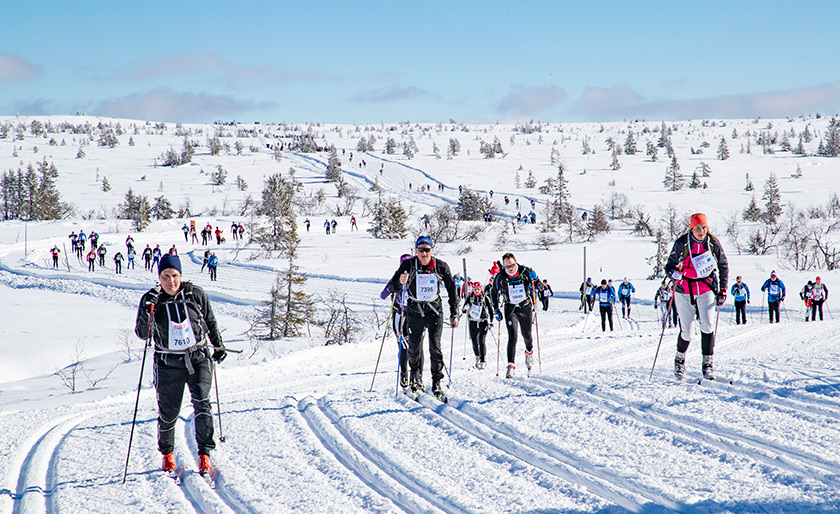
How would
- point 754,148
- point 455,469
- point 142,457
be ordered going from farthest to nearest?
point 754,148
point 142,457
point 455,469

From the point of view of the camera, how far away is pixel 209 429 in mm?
4684

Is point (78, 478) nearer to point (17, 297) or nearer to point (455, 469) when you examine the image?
point (455, 469)

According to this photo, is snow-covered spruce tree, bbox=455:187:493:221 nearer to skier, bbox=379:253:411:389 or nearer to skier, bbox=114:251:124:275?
skier, bbox=114:251:124:275

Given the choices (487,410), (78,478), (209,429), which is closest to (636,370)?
(487,410)

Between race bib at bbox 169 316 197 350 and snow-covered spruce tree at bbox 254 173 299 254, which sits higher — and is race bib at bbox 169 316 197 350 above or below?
below

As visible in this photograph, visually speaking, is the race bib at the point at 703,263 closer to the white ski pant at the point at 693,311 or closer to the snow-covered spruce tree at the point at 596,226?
the white ski pant at the point at 693,311

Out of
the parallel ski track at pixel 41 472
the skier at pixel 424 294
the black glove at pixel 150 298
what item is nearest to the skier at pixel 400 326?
the skier at pixel 424 294

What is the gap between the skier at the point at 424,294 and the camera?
653 centimetres

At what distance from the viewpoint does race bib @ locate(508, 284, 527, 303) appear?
7.69 metres

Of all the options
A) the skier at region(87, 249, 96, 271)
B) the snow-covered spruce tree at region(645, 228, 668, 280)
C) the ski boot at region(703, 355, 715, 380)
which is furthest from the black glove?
the skier at region(87, 249, 96, 271)

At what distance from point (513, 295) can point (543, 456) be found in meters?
3.18

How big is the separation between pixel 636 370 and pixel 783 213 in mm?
59282

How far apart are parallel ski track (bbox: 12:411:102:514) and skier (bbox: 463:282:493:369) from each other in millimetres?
6275

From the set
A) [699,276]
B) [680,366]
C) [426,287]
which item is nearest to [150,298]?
[426,287]
